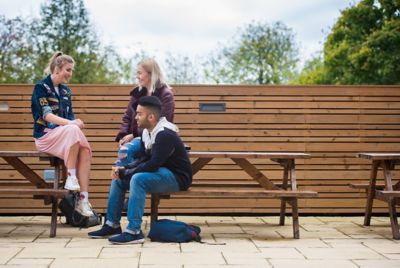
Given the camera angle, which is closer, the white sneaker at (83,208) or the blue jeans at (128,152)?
the blue jeans at (128,152)

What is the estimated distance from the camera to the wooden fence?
24.9 ft

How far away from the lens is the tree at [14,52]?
88.4 feet

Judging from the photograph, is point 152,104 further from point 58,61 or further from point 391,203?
point 391,203

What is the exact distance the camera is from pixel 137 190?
5578 mm

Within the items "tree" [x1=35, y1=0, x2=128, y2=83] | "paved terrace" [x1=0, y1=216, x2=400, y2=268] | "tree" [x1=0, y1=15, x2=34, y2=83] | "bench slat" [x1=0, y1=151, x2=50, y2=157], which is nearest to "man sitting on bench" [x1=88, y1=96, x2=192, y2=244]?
"paved terrace" [x1=0, y1=216, x2=400, y2=268]

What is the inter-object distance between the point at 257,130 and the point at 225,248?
2.56 meters

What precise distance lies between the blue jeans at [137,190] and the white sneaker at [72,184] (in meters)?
0.44

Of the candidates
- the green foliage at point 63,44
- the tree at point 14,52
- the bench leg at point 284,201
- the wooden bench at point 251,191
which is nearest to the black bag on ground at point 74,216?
the wooden bench at point 251,191

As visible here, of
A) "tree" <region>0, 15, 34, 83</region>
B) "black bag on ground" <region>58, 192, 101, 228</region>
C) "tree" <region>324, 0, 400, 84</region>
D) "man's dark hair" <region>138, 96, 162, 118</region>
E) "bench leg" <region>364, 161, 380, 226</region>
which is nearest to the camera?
"man's dark hair" <region>138, 96, 162, 118</region>

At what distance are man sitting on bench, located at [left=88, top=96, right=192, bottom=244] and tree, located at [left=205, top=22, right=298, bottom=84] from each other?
1083 inches

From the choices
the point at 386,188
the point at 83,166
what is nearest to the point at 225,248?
the point at 83,166

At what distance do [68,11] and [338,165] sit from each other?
24160 millimetres

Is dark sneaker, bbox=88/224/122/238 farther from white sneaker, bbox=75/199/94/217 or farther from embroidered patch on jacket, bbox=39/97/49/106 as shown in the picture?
embroidered patch on jacket, bbox=39/97/49/106

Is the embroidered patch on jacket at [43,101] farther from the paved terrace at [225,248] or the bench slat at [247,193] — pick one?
the bench slat at [247,193]
